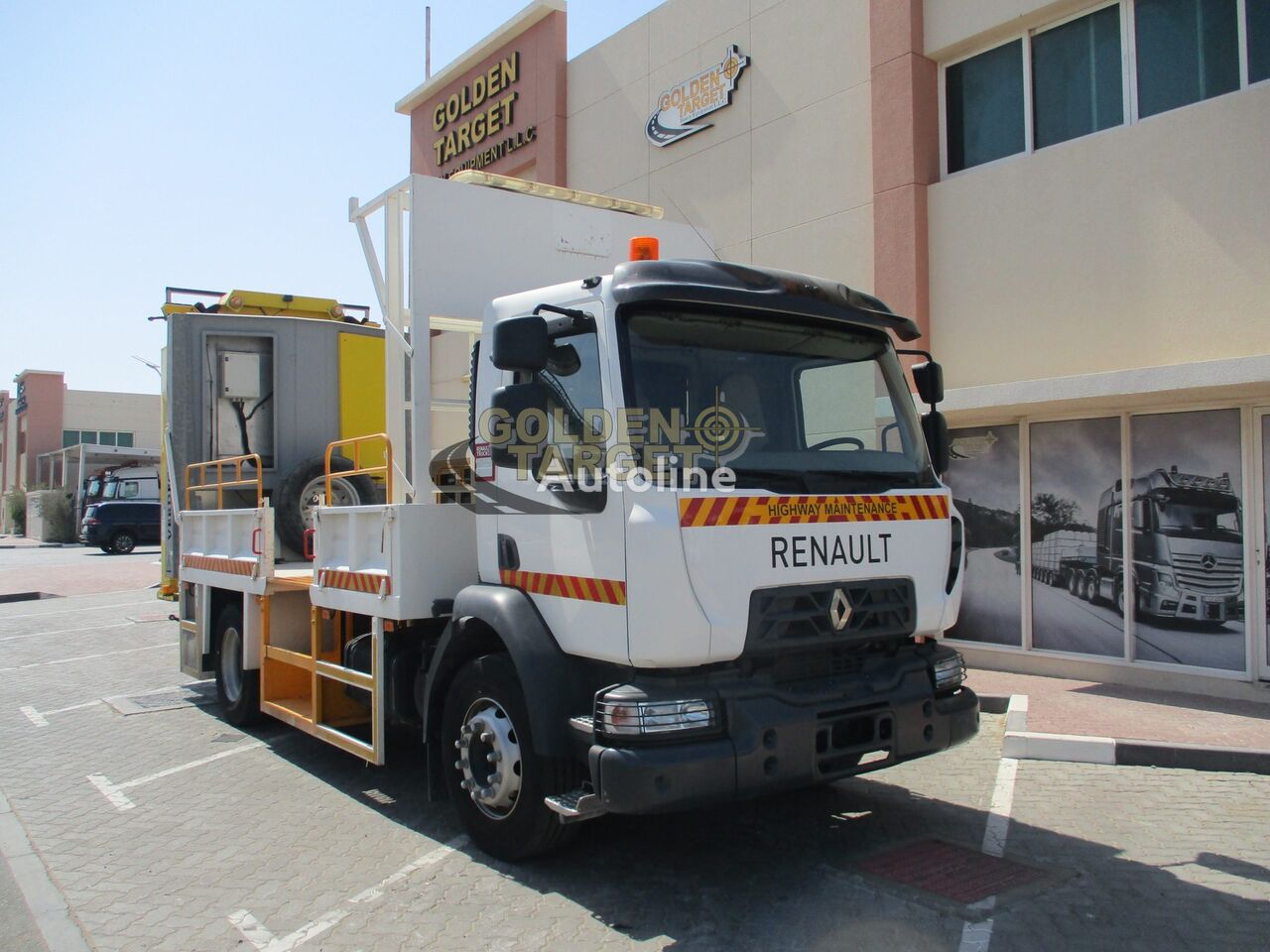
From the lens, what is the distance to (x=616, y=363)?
13.9 feet

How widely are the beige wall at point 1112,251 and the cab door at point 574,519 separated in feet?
20.2

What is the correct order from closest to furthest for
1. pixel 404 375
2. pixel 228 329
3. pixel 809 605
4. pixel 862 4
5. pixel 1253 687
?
pixel 809 605 < pixel 404 375 < pixel 1253 687 < pixel 228 329 < pixel 862 4

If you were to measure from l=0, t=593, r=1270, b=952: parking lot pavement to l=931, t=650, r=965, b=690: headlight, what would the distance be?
2.82ft

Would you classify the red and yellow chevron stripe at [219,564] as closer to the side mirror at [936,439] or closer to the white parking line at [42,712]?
the white parking line at [42,712]

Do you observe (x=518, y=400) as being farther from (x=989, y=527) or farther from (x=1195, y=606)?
(x=989, y=527)

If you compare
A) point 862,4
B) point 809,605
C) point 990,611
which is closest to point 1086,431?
point 990,611

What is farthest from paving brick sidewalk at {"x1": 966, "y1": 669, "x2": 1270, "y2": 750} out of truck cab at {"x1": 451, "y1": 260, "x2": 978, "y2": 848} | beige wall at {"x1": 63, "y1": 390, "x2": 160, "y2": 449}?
beige wall at {"x1": 63, "y1": 390, "x2": 160, "y2": 449}

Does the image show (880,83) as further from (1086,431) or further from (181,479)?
(181,479)

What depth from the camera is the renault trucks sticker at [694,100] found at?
12086mm

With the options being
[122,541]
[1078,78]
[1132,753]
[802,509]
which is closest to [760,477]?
[802,509]

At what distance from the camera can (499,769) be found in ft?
15.4

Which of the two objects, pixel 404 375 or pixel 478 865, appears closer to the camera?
pixel 478 865

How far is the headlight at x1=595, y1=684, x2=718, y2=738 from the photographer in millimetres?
3988

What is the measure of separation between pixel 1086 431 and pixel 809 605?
5.96 m
